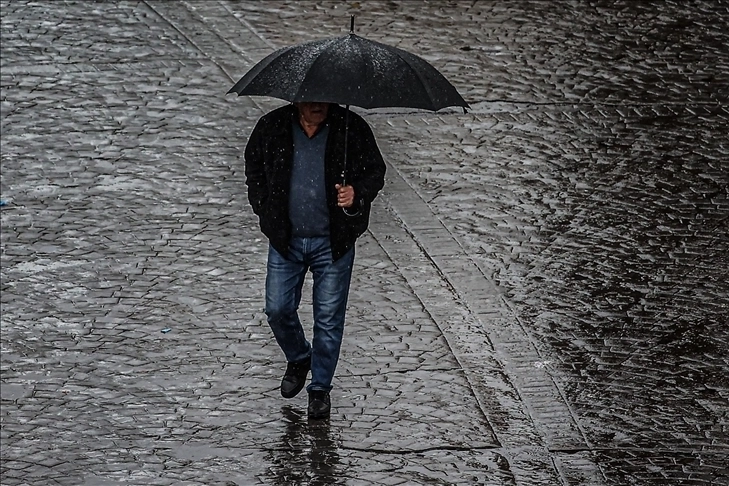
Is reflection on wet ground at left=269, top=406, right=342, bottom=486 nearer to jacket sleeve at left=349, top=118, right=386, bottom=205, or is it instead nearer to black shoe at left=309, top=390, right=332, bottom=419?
black shoe at left=309, top=390, right=332, bottom=419

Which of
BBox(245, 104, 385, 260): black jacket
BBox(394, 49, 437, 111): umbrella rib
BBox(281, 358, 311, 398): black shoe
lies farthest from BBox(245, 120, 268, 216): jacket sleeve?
BBox(281, 358, 311, 398): black shoe

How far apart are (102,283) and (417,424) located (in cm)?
243

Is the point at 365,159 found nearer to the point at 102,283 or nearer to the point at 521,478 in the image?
the point at 521,478

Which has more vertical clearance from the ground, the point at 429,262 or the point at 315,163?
the point at 315,163

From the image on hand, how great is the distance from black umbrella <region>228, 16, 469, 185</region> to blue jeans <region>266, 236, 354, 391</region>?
596mm

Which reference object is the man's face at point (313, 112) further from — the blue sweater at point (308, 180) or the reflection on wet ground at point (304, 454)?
the reflection on wet ground at point (304, 454)

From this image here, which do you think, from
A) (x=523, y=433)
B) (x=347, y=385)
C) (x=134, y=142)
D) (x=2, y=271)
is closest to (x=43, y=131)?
(x=134, y=142)

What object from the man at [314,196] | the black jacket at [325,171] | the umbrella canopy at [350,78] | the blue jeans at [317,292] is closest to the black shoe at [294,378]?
the blue jeans at [317,292]

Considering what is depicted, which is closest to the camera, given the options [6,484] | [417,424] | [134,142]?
[6,484]

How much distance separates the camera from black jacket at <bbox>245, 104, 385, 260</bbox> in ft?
19.5

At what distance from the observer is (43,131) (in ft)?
32.4

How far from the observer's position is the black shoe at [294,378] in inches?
258

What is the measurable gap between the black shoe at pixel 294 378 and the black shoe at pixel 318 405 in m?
0.18

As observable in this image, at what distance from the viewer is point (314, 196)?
5.98 m
